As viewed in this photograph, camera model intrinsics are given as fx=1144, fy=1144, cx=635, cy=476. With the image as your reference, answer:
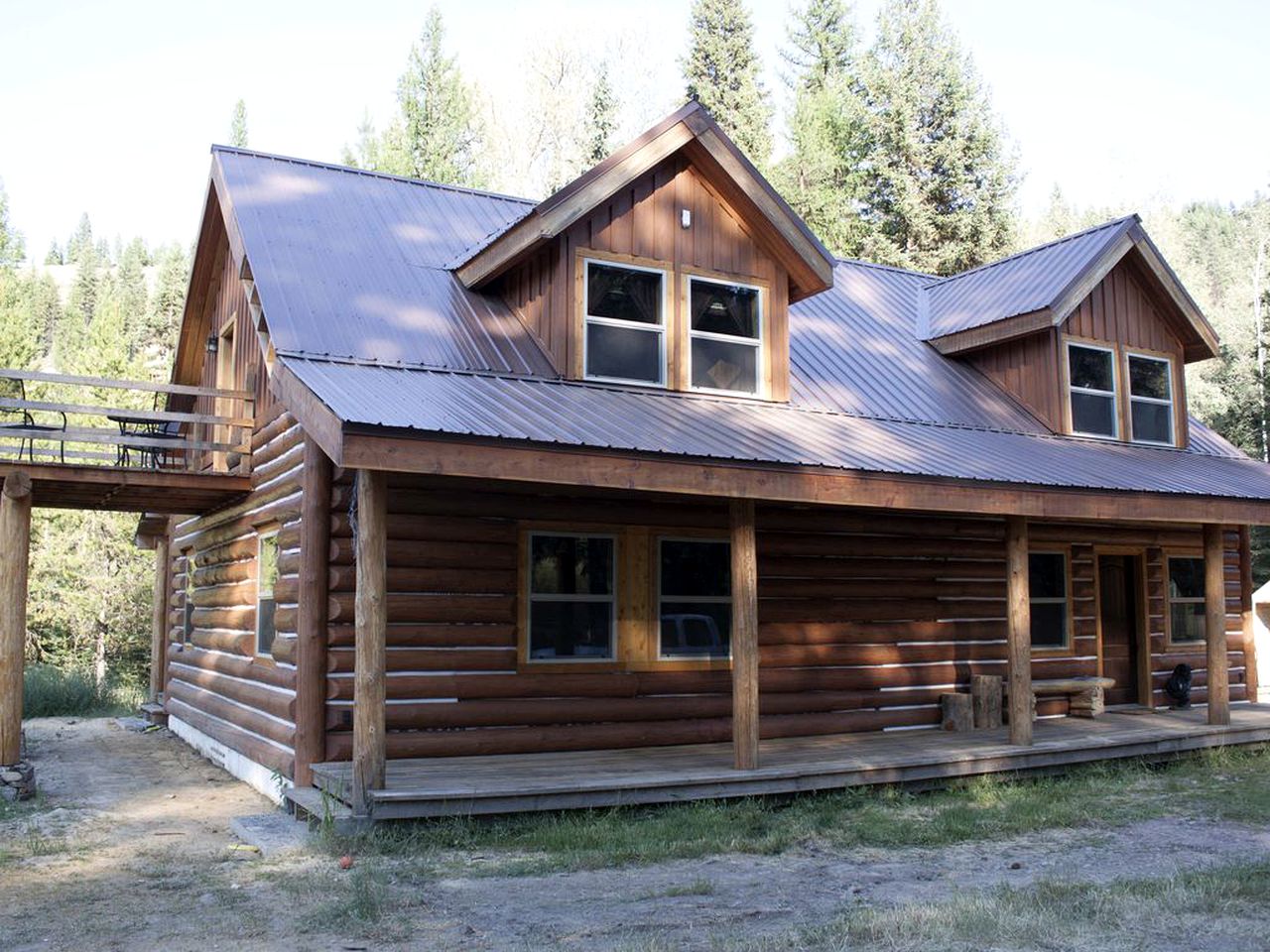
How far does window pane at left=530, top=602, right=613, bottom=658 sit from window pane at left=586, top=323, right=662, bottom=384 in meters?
2.51

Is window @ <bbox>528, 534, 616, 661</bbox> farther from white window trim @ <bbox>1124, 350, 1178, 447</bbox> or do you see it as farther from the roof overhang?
white window trim @ <bbox>1124, 350, 1178, 447</bbox>

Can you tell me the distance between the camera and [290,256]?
40.8 feet

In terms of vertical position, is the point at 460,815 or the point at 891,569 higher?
the point at 891,569

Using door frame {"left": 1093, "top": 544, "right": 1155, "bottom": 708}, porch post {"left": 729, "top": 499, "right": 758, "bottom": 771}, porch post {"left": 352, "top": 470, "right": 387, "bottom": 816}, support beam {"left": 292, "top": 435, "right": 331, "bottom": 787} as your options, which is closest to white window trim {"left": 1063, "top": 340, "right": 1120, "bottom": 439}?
door frame {"left": 1093, "top": 544, "right": 1155, "bottom": 708}

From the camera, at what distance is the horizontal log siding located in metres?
11.3

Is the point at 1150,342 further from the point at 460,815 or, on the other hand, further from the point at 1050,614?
the point at 460,815

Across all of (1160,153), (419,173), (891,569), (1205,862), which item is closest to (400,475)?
(891,569)

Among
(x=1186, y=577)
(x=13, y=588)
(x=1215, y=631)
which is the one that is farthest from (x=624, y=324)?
(x=1186, y=577)

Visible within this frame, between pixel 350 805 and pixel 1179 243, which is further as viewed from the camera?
pixel 1179 243

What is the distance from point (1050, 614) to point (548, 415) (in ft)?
28.6

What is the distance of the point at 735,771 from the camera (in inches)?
402

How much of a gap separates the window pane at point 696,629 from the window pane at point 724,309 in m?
A: 3.15

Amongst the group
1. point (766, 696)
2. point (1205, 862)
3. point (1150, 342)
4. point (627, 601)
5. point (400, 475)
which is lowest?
point (1205, 862)

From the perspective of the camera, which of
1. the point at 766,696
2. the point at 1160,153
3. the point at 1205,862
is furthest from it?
the point at 1160,153
